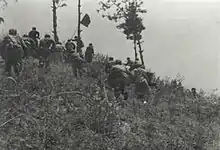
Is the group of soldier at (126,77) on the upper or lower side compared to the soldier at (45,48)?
lower

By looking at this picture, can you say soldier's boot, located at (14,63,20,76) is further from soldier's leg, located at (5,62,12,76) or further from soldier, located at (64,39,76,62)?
soldier, located at (64,39,76,62)

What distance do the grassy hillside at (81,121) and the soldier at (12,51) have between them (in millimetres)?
458

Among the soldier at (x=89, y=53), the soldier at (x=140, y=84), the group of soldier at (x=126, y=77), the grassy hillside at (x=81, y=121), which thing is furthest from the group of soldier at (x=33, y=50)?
the soldier at (x=140, y=84)

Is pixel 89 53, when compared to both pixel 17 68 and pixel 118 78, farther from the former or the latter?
pixel 17 68

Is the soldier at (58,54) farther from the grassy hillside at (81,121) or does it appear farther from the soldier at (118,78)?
the soldier at (118,78)

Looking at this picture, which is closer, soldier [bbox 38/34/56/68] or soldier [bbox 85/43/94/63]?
soldier [bbox 38/34/56/68]

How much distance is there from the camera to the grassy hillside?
962 centimetres

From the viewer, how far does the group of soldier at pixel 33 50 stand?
44.2 ft

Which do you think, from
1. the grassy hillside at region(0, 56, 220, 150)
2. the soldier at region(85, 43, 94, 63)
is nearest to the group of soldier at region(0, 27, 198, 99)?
the soldier at region(85, 43, 94, 63)

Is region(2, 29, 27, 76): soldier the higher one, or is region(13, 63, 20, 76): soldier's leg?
region(2, 29, 27, 76): soldier

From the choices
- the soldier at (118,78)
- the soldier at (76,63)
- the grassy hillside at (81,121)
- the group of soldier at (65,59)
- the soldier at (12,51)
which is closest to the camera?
the grassy hillside at (81,121)

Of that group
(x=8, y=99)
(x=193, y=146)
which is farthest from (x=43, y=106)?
(x=193, y=146)

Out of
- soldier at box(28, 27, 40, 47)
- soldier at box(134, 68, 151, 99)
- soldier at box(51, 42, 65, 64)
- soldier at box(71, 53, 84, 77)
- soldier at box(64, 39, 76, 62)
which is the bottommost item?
soldier at box(134, 68, 151, 99)

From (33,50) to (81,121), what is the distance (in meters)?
6.92
